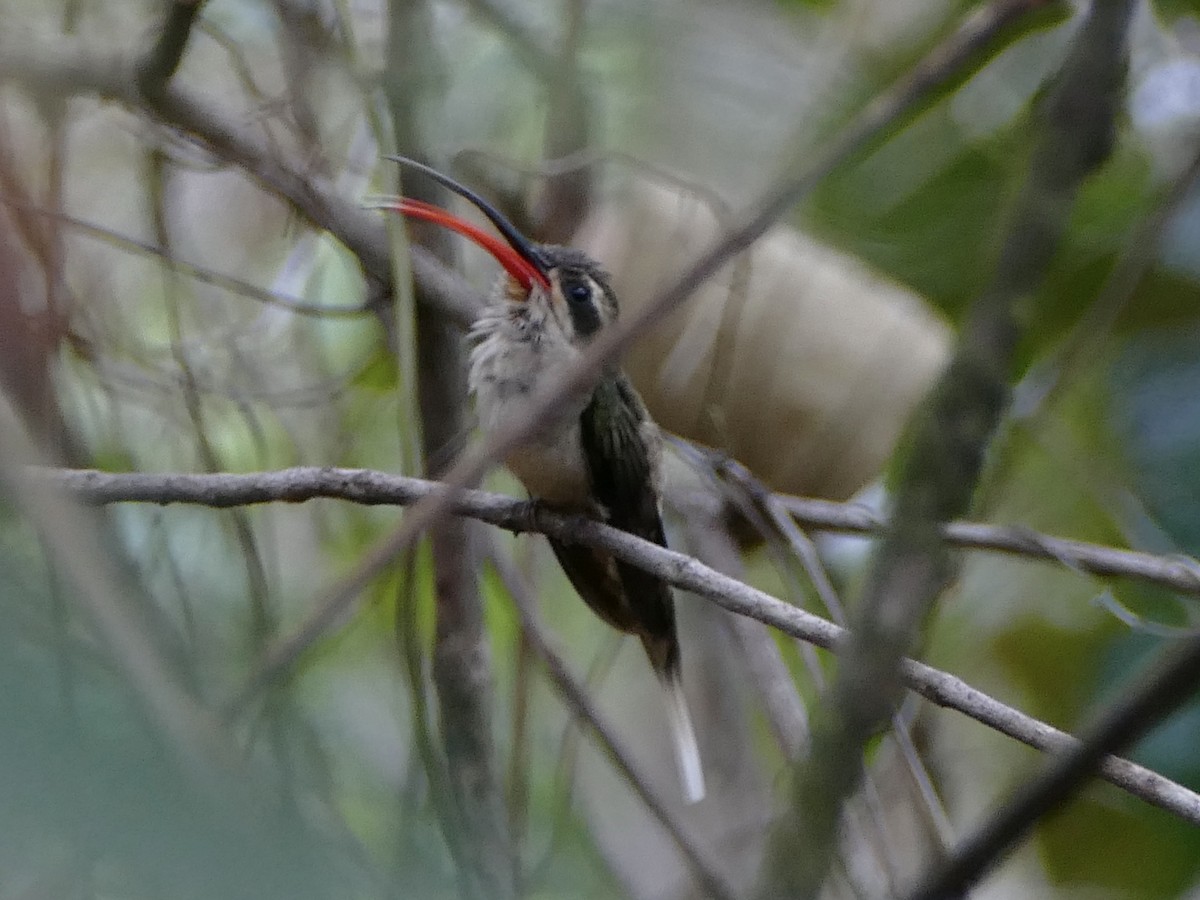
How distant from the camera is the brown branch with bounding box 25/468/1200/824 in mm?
1392

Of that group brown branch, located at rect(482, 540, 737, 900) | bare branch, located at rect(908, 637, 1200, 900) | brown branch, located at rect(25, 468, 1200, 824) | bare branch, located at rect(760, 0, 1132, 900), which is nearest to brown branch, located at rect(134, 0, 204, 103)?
brown branch, located at rect(25, 468, 1200, 824)

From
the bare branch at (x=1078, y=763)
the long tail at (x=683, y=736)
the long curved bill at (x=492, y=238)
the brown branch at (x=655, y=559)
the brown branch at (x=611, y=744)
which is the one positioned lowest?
the long tail at (x=683, y=736)

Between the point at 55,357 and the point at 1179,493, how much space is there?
1885 millimetres

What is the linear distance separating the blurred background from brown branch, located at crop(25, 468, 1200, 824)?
0.06 meters

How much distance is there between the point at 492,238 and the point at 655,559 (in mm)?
901

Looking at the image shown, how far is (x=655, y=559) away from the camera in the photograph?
1714mm

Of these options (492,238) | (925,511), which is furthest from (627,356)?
(925,511)

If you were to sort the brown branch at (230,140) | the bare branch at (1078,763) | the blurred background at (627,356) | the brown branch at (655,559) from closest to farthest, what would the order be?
the bare branch at (1078,763) → the brown branch at (655,559) → the blurred background at (627,356) → the brown branch at (230,140)

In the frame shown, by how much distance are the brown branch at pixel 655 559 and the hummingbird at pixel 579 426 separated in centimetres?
36

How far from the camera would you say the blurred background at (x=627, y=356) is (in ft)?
5.25

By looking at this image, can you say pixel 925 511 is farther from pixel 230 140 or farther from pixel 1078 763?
pixel 230 140

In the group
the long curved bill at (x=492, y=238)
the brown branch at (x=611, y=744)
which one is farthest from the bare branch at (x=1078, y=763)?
the long curved bill at (x=492, y=238)

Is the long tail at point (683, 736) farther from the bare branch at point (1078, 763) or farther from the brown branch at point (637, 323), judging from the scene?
the bare branch at point (1078, 763)

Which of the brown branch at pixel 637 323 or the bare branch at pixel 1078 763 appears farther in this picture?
the brown branch at pixel 637 323
